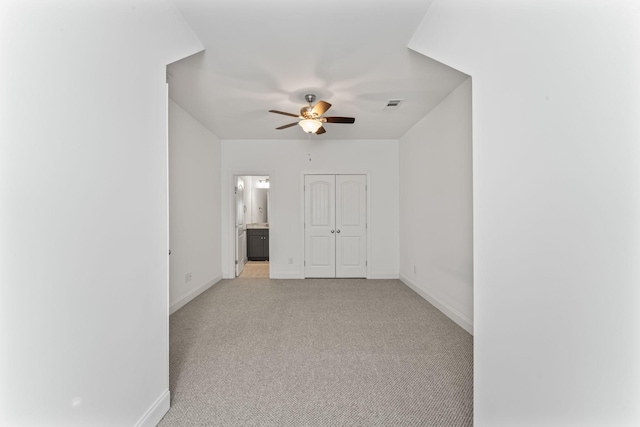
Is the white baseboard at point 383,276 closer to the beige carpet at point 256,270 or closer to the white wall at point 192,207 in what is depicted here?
the beige carpet at point 256,270

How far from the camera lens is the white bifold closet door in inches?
204

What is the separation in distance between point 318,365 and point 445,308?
1.90 metres

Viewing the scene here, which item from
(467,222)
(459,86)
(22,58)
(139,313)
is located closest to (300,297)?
(467,222)

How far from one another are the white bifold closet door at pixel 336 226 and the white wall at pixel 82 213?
141 inches

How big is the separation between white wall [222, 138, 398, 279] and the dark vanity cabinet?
1.94 meters

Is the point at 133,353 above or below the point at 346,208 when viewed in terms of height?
below

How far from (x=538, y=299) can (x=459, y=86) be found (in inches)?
103

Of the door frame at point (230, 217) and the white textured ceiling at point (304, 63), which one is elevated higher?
the white textured ceiling at point (304, 63)

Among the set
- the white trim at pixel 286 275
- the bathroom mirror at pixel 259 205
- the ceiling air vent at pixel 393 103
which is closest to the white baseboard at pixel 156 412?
the white trim at pixel 286 275

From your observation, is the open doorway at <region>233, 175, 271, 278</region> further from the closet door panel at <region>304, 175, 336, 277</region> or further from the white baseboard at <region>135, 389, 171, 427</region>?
the white baseboard at <region>135, 389, 171, 427</region>

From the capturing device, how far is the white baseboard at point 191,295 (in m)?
3.46

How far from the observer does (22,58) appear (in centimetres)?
91

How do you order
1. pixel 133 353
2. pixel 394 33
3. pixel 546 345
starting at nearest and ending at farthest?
pixel 546 345, pixel 133 353, pixel 394 33

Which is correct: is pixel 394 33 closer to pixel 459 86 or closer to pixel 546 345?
pixel 459 86
